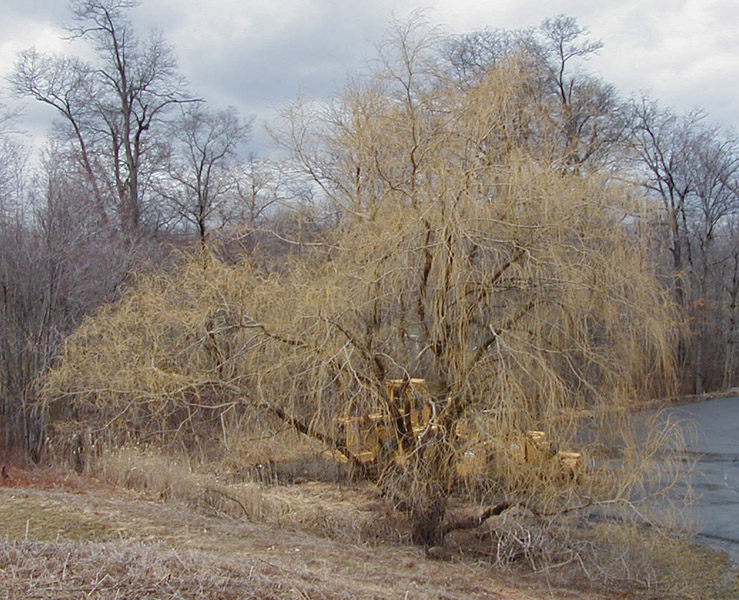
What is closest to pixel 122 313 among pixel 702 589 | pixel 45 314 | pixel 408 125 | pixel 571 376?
pixel 45 314

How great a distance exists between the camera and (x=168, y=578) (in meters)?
3.97

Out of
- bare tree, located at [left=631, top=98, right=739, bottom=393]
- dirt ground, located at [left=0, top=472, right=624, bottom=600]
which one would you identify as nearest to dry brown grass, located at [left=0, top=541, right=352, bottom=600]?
dirt ground, located at [left=0, top=472, right=624, bottom=600]

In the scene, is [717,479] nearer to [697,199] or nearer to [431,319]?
[431,319]

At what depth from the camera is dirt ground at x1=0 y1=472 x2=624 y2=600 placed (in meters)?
3.89

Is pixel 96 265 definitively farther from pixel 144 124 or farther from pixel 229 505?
pixel 144 124

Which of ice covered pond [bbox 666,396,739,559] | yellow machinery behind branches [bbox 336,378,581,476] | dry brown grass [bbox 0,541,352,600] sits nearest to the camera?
dry brown grass [bbox 0,541,352,600]

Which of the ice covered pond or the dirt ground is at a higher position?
the dirt ground

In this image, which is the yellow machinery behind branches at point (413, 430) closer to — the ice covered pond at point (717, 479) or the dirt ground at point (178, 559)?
the dirt ground at point (178, 559)

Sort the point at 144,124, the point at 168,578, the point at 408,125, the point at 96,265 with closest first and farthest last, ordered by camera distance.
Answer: the point at 168,578
the point at 408,125
the point at 96,265
the point at 144,124

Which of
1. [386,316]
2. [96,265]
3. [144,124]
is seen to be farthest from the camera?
[144,124]

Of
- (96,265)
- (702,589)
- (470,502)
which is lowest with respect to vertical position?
(702,589)

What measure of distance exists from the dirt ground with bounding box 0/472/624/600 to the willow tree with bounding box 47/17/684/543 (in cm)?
100

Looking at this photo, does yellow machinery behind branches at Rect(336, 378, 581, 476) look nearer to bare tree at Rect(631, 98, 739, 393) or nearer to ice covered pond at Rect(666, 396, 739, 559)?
ice covered pond at Rect(666, 396, 739, 559)

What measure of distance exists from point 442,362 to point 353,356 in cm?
95
